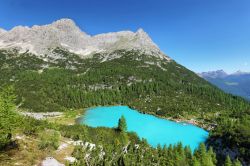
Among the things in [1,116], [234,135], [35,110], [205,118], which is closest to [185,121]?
[205,118]

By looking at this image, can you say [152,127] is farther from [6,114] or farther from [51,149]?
[6,114]

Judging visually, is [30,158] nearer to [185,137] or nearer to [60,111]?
[185,137]

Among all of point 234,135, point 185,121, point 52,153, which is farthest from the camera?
point 185,121

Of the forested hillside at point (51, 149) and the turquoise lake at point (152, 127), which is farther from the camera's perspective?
the turquoise lake at point (152, 127)

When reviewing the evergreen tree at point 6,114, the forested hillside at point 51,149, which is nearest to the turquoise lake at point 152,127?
the forested hillside at point 51,149

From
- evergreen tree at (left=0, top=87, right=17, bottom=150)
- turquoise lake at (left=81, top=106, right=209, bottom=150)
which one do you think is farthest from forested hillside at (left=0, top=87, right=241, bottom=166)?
turquoise lake at (left=81, top=106, right=209, bottom=150)

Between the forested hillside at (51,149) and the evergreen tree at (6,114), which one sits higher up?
the evergreen tree at (6,114)

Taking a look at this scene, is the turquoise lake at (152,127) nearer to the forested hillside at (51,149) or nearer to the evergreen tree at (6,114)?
the forested hillside at (51,149)

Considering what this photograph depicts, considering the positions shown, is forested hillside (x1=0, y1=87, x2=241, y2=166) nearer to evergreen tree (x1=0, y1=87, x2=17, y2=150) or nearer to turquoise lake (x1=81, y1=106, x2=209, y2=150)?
evergreen tree (x1=0, y1=87, x2=17, y2=150)
